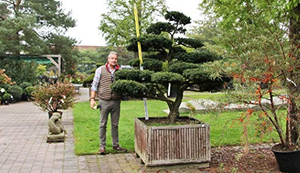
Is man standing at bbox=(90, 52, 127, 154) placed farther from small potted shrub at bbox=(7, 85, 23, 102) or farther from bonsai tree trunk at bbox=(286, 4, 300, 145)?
small potted shrub at bbox=(7, 85, 23, 102)

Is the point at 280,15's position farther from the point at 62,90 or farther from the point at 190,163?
the point at 62,90

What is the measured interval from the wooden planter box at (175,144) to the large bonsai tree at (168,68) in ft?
2.00

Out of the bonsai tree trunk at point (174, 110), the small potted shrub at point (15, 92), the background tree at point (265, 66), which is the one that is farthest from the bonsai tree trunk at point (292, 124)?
the small potted shrub at point (15, 92)

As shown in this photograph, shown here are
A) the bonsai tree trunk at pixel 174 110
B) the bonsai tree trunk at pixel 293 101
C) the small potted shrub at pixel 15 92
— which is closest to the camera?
the bonsai tree trunk at pixel 293 101

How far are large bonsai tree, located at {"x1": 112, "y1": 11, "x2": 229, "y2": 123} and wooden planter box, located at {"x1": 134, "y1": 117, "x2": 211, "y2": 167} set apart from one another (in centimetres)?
61

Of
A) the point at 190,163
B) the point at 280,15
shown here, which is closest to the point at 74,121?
the point at 190,163

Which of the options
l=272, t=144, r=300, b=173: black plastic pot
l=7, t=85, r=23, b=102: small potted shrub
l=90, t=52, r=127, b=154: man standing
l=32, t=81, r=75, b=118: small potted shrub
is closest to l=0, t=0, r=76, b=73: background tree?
l=7, t=85, r=23, b=102: small potted shrub

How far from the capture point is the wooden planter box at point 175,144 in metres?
4.38

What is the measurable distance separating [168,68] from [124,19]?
16088mm

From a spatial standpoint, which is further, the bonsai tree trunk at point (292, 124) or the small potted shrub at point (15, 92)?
the small potted shrub at point (15, 92)

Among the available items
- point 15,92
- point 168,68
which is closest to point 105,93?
point 168,68

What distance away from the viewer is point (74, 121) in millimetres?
9383

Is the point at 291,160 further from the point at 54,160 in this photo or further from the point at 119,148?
the point at 54,160

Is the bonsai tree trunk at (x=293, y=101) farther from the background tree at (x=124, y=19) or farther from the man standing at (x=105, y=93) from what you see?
the background tree at (x=124, y=19)
